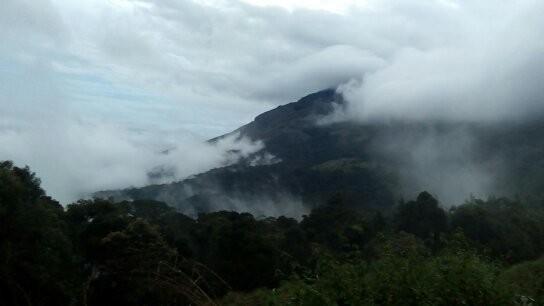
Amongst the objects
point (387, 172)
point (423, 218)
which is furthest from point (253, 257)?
point (387, 172)

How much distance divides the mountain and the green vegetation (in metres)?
42.1

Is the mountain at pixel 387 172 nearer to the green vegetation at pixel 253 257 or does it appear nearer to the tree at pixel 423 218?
the tree at pixel 423 218

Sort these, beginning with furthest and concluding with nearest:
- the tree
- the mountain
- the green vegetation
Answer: the mountain, the tree, the green vegetation

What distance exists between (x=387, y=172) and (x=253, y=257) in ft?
302

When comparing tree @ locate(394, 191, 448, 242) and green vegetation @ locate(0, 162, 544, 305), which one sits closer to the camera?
green vegetation @ locate(0, 162, 544, 305)

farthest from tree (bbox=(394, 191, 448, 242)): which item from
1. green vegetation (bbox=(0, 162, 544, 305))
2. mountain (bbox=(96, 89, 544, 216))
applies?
mountain (bbox=(96, 89, 544, 216))

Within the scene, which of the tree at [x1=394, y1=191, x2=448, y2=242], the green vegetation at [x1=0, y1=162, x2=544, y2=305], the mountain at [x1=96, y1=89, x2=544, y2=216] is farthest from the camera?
the mountain at [x1=96, y1=89, x2=544, y2=216]

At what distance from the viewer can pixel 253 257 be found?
109ft

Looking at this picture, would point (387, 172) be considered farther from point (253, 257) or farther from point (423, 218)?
point (253, 257)

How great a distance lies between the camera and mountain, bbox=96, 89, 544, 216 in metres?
106

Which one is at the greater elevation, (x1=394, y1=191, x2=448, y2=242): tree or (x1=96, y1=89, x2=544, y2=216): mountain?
(x1=96, y1=89, x2=544, y2=216): mountain

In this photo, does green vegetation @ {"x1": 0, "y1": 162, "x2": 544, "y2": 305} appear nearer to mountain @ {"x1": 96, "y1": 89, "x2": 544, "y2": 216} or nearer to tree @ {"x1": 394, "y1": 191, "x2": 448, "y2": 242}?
tree @ {"x1": 394, "y1": 191, "x2": 448, "y2": 242}

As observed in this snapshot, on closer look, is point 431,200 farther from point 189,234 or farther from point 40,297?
point 40,297

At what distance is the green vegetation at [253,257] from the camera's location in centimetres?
444
